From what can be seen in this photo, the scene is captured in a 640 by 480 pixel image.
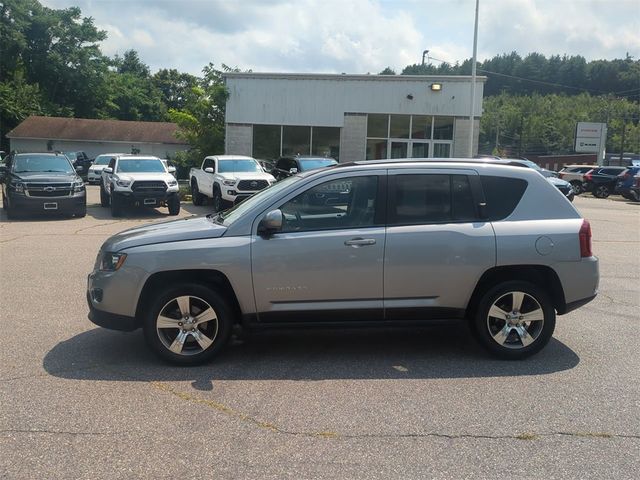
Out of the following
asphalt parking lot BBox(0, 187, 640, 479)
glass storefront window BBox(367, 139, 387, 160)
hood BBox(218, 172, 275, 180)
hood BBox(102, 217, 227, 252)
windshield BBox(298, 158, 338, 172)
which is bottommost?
asphalt parking lot BBox(0, 187, 640, 479)

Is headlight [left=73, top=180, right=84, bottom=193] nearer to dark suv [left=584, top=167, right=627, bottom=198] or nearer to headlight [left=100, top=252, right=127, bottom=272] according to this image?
headlight [left=100, top=252, right=127, bottom=272]

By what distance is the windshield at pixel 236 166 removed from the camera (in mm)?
18309

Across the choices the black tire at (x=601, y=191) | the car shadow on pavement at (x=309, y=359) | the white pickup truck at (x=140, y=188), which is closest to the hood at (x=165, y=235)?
the car shadow on pavement at (x=309, y=359)

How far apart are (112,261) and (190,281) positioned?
697mm

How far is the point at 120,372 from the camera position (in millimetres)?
5031

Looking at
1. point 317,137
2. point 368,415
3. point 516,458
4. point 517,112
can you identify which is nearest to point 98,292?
point 368,415

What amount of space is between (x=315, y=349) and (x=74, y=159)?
37220mm

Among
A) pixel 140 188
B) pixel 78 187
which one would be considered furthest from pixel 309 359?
pixel 78 187

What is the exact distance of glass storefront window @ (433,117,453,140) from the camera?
28953mm

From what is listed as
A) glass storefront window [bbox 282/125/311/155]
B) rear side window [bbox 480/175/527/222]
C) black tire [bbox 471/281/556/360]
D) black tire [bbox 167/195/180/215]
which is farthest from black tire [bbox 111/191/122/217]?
black tire [bbox 471/281/556/360]

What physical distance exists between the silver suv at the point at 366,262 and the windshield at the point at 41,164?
13.3m

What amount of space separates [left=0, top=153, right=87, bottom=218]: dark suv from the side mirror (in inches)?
512

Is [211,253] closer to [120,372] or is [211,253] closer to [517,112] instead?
[120,372]

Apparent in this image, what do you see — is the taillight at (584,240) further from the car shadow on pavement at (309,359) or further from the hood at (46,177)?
the hood at (46,177)
